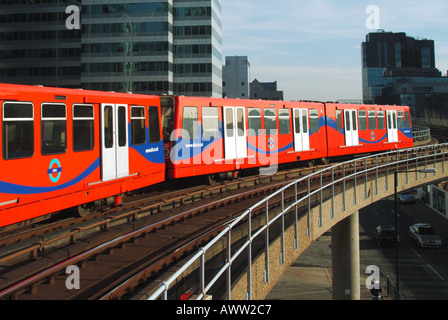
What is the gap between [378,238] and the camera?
38438 mm

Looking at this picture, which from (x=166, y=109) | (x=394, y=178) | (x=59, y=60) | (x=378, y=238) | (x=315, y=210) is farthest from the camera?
(x=59, y=60)

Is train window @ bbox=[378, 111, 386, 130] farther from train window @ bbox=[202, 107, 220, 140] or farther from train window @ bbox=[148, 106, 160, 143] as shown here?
train window @ bbox=[148, 106, 160, 143]

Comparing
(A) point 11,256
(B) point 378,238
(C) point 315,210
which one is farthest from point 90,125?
(B) point 378,238

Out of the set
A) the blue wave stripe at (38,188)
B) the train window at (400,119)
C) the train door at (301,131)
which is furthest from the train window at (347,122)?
the blue wave stripe at (38,188)

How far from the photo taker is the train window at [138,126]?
42.6 feet

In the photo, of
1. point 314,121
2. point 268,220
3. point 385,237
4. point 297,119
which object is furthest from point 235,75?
point 268,220

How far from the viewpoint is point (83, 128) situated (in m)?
10.9

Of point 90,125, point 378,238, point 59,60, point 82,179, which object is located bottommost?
point 378,238

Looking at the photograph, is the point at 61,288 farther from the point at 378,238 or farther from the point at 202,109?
the point at 378,238

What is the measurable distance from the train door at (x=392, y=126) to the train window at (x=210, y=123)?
45.1 feet

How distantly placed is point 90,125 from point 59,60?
2603 inches

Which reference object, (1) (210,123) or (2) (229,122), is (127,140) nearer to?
(1) (210,123)

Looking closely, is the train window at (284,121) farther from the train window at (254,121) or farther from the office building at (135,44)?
the office building at (135,44)

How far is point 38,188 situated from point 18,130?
4.29ft
